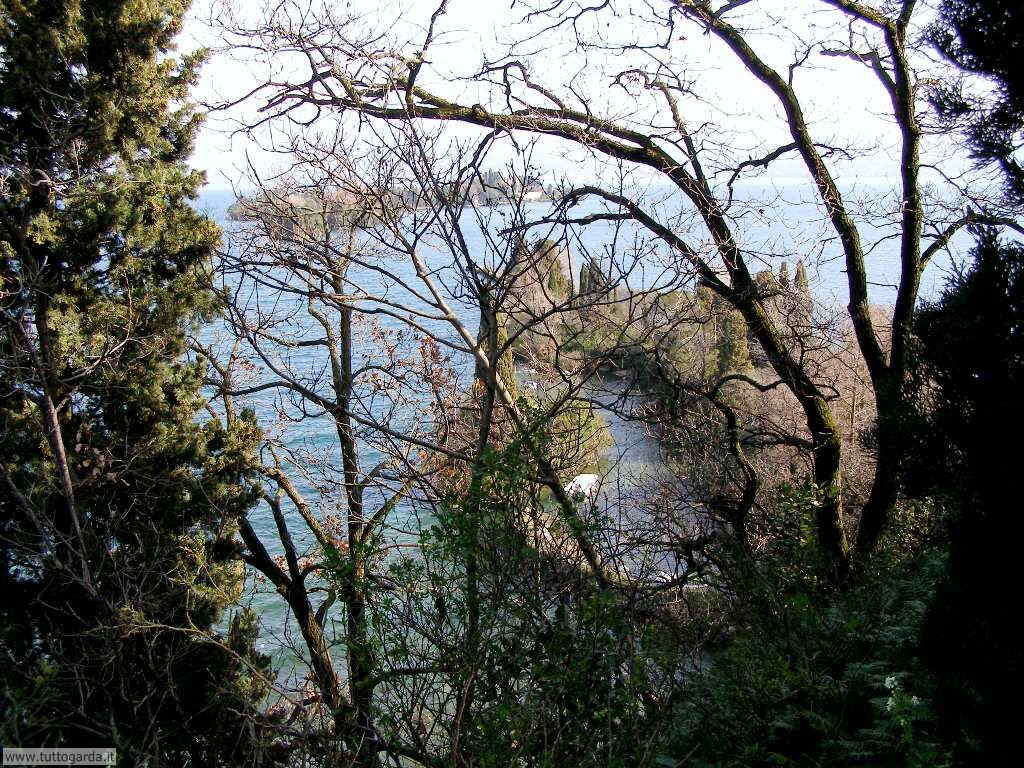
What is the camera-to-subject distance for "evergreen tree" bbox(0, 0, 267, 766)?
7.48 meters

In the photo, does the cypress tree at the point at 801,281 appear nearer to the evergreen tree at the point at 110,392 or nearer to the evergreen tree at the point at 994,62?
the evergreen tree at the point at 994,62

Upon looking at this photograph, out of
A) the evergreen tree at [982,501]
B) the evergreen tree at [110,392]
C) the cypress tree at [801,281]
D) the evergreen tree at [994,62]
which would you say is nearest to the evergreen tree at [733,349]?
the cypress tree at [801,281]

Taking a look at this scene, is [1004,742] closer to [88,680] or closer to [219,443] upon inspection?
[88,680]

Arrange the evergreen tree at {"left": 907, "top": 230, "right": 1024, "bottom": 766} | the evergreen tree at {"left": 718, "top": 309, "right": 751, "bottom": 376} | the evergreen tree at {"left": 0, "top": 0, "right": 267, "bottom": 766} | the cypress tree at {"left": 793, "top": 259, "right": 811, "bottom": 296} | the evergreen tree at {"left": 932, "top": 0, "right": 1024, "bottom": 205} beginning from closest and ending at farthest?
the evergreen tree at {"left": 907, "top": 230, "right": 1024, "bottom": 766} < the evergreen tree at {"left": 932, "top": 0, "right": 1024, "bottom": 205} < the evergreen tree at {"left": 0, "top": 0, "right": 267, "bottom": 766} < the cypress tree at {"left": 793, "top": 259, "right": 811, "bottom": 296} < the evergreen tree at {"left": 718, "top": 309, "right": 751, "bottom": 376}

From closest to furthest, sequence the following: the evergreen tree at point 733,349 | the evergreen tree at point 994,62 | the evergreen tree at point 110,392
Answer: the evergreen tree at point 994,62, the evergreen tree at point 110,392, the evergreen tree at point 733,349

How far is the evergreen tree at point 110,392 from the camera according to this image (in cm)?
748

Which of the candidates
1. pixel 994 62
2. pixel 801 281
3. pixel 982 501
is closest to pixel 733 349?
pixel 801 281

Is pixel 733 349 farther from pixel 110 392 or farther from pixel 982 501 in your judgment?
pixel 982 501

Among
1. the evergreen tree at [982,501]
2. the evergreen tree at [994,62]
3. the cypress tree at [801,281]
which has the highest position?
the cypress tree at [801,281]

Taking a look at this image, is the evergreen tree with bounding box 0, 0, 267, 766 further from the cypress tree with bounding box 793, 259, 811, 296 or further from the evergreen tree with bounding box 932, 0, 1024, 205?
the cypress tree with bounding box 793, 259, 811, 296

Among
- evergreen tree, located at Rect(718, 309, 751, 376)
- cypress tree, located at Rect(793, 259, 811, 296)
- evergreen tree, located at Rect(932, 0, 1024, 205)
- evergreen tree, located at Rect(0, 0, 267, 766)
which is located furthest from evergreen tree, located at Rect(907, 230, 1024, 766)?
evergreen tree, located at Rect(718, 309, 751, 376)

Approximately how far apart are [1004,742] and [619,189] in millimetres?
5640

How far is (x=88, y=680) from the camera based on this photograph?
672 cm

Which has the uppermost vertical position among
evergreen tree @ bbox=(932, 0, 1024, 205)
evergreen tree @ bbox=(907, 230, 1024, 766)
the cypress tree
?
the cypress tree
